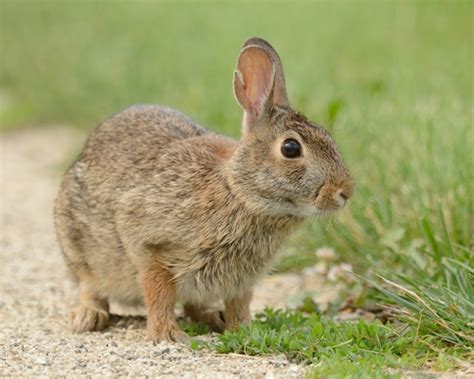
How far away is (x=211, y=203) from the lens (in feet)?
16.6

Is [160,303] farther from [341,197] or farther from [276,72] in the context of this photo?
[276,72]

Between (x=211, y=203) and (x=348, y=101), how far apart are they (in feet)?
11.0

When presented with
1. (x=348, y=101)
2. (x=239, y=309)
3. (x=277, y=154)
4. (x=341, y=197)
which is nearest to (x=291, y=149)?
(x=277, y=154)

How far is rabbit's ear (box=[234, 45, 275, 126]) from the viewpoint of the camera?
5.09 m

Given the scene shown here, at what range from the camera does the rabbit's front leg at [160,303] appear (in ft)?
16.6

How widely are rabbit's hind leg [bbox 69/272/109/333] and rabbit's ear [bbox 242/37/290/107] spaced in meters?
1.56

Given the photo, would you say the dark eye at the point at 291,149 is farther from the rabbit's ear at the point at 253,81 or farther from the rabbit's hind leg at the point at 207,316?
the rabbit's hind leg at the point at 207,316

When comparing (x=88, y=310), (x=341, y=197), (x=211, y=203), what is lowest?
(x=88, y=310)

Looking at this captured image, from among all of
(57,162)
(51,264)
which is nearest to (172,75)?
(57,162)

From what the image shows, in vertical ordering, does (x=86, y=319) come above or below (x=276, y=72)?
below

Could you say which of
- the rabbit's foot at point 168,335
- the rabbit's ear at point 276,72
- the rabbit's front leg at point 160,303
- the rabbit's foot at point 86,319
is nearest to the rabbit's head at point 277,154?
the rabbit's ear at point 276,72

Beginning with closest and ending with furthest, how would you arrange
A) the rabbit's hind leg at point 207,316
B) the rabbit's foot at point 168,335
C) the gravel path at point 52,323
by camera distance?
the gravel path at point 52,323 → the rabbit's foot at point 168,335 → the rabbit's hind leg at point 207,316

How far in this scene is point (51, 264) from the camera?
737 cm

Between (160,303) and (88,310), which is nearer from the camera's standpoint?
(160,303)
